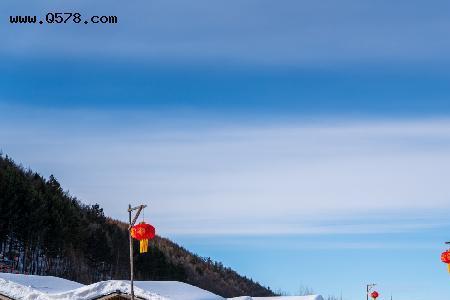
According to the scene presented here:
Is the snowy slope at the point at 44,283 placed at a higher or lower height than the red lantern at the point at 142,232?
lower

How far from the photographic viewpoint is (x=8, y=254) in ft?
158

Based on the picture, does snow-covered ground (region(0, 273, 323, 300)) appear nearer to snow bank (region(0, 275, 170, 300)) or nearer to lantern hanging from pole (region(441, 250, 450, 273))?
snow bank (region(0, 275, 170, 300))

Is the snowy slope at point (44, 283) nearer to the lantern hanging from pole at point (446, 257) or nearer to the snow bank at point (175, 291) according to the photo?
the snow bank at point (175, 291)

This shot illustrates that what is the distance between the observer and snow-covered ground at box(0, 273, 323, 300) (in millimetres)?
22188

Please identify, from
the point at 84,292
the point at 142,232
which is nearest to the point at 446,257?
the point at 142,232

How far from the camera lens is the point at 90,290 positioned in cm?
2266

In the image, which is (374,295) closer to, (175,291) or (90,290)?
(175,291)

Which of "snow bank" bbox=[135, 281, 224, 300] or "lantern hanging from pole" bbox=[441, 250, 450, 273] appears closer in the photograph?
"snow bank" bbox=[135, 281, 224, 300]

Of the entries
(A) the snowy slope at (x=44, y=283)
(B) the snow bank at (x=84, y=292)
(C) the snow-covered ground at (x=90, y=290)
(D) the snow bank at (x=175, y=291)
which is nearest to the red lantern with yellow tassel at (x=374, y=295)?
(C) the snow-covered ground at (x=90, y=290)

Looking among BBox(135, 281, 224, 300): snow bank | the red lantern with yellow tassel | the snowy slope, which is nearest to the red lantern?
BBox(135, 281, 224, 300): snow bank

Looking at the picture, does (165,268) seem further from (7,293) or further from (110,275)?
(7,293)

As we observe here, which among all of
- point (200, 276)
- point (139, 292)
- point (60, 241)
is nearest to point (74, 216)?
point (60, 241)

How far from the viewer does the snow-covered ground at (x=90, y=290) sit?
72.8ft

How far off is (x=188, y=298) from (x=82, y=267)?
3264cm
